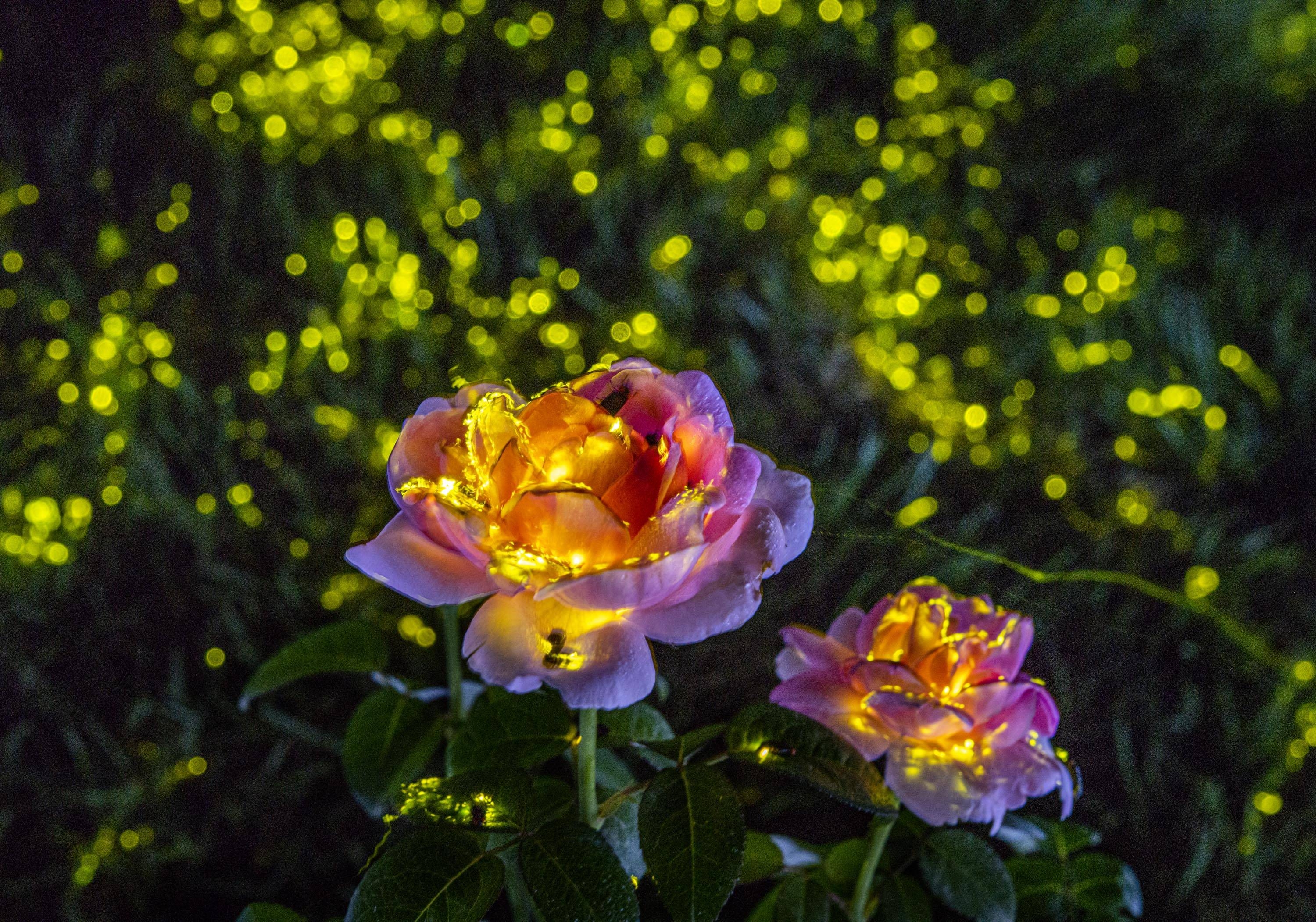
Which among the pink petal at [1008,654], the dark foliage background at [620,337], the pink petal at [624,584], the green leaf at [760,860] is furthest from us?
the dark foliage background at [620,337]

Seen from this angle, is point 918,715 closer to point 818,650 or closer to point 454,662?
point 818,650

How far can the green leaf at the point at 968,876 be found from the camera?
511 millimetres

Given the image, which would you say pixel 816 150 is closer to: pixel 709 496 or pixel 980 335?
pixel 980 335

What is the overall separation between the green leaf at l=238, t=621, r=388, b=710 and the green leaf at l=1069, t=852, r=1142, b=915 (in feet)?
1.35

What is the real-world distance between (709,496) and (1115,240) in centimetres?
113

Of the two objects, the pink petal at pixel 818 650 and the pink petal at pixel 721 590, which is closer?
the pink petal at pixel 721 590

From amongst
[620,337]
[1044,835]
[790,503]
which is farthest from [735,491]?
[620,337]

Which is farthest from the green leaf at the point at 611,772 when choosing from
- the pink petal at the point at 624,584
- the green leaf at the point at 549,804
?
the pink petal at the point at 624,584

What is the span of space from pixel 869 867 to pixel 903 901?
0.04m

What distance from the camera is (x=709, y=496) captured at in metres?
0.34

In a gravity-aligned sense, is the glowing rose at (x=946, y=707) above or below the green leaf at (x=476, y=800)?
above

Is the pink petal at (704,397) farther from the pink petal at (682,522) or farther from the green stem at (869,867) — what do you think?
the green stem at (869,867)

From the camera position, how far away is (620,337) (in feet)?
3.73

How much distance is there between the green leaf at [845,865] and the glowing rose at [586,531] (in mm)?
262
